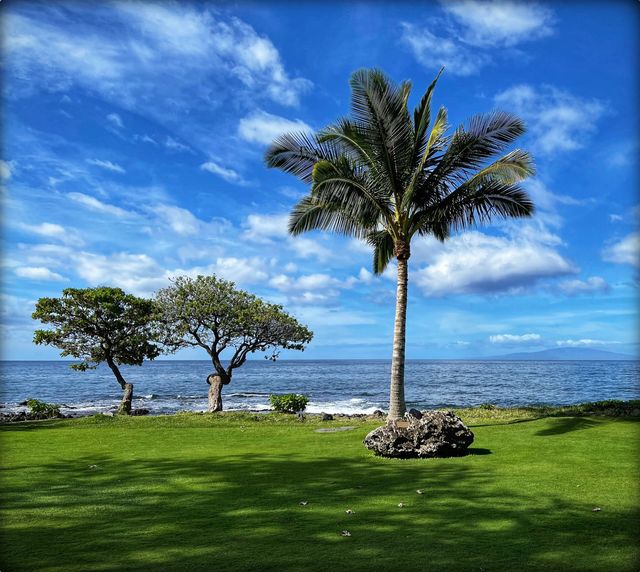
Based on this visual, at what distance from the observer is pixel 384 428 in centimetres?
1302

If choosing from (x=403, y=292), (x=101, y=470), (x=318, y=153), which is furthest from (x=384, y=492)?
(x=318, y=153)

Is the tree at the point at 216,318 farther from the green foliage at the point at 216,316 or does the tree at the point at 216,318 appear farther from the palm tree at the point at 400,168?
the palm tree at the point at 400,168

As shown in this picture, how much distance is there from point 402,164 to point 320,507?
13007 millimetres

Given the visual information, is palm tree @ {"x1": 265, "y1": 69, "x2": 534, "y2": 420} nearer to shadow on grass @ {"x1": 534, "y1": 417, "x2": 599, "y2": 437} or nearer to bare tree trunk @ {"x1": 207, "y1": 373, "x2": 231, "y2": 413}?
shadow on grass @ {"x1": 534, "y1": 417, "x2": 599, "y2": 437}

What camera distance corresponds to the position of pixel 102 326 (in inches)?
1260

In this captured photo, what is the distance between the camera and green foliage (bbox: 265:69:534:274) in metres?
17.2

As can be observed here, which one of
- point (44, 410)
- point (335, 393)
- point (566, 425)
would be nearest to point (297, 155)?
point (566, 425)

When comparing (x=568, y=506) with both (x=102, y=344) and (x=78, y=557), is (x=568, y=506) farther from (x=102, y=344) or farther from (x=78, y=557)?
(x=102, y=344)

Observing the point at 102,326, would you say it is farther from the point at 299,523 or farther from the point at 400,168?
the point at 299,523

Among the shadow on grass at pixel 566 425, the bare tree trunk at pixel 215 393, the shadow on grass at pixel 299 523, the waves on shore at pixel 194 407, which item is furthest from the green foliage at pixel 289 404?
the shadow on grass at pixel 299 523

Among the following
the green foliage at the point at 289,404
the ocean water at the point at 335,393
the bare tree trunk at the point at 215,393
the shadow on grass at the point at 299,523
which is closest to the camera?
the shadow on grass at the point at 299,523

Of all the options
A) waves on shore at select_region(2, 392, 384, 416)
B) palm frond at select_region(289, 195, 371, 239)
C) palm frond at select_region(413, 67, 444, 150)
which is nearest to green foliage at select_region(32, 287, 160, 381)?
waves on shore at select_region(2, 392, 384, 416)

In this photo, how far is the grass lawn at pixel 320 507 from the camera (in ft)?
19.1

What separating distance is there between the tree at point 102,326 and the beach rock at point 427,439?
22.0 meters
